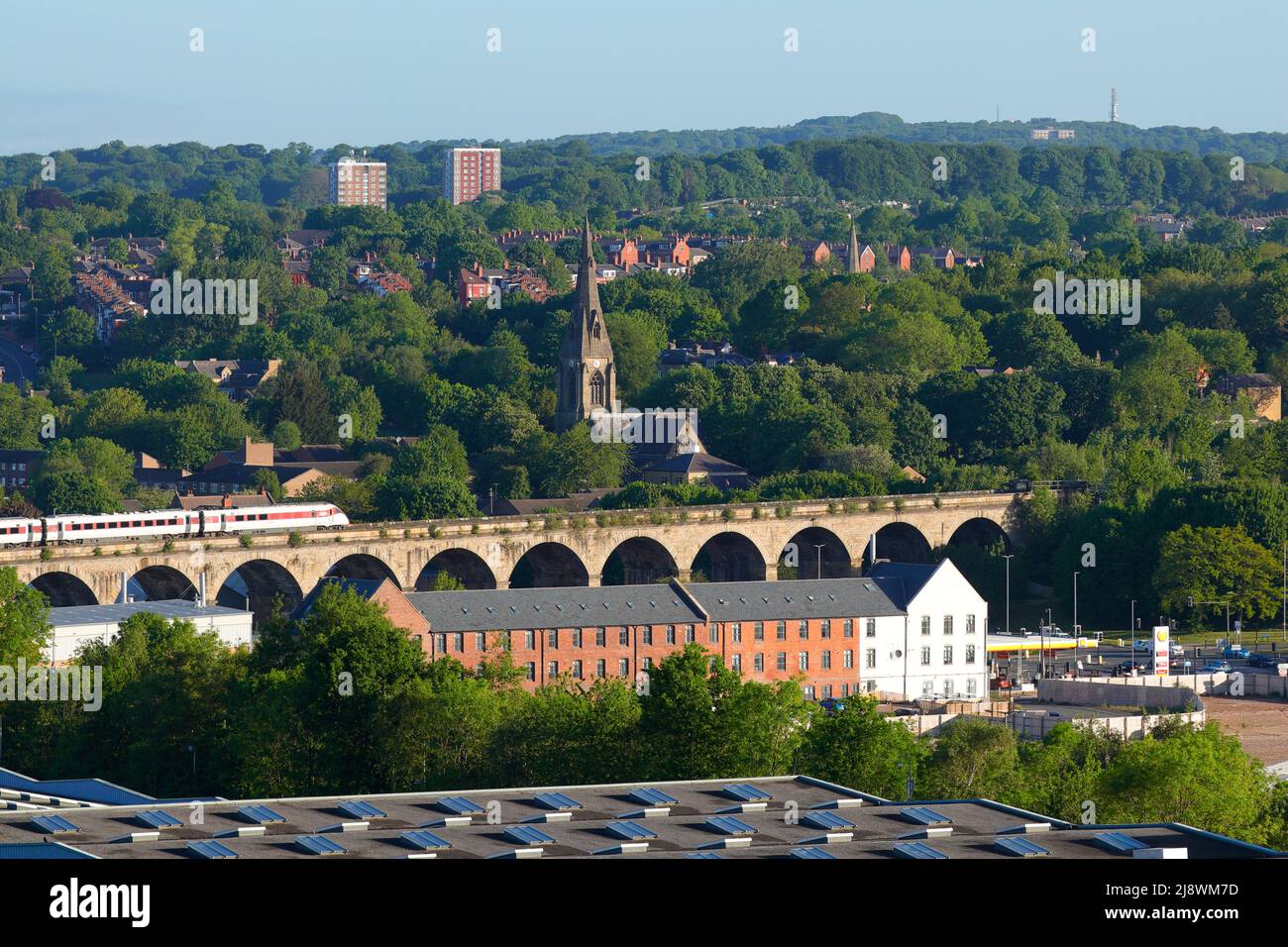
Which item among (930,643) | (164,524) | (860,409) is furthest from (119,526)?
(860,409)

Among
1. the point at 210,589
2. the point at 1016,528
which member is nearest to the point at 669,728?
the point at 210,589

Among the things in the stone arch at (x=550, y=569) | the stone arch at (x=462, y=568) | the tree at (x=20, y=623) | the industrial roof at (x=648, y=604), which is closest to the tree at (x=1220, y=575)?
the industrial roof at (x=648, y=604)

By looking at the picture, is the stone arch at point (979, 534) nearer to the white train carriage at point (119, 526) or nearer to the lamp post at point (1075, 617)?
the lamp post at point (1075, 617)

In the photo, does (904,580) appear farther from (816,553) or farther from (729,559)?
(816,553)

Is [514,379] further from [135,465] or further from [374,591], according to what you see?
[374,591]

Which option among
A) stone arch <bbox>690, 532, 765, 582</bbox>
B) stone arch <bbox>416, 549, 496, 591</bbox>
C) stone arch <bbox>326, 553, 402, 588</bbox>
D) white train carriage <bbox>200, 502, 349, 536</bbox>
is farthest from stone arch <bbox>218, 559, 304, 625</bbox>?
stone arch <bbox>690, 532, 765, 582</bbox>

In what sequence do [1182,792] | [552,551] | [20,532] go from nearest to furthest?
[1182,792] → [20,532] → [552,551]

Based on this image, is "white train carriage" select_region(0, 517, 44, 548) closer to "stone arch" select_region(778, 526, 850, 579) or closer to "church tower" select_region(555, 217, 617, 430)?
"stone arch" select_region(778, 526, 850, 579)
